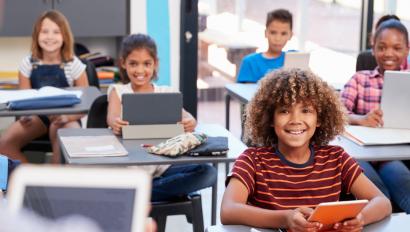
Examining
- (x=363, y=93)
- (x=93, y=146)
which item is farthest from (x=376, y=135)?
(x=93, y=146)

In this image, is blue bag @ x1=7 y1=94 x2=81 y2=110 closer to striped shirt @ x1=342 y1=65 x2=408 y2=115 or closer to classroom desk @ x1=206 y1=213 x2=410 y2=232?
striped shirt @ x1=342 y1=65 x2=408 y2=115

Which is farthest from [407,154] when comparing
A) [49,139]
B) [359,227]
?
[49,139]

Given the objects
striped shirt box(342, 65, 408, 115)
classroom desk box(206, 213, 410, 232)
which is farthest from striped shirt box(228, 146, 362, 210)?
striped shirt box(342, 65, 408, 115)

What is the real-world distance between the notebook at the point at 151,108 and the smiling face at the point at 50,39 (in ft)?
4.58

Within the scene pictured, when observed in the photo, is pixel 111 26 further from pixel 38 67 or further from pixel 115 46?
pixel 38 67

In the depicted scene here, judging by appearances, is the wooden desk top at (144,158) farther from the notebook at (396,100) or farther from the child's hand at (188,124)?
the notebook at (396,100)

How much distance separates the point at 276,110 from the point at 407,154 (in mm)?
815

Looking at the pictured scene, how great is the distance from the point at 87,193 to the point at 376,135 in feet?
8.73

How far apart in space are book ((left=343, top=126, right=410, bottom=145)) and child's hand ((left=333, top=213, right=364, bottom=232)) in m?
Answer: 1.10

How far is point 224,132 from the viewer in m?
3.10

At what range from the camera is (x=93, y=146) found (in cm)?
278

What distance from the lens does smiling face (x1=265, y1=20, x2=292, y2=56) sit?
4414 mm

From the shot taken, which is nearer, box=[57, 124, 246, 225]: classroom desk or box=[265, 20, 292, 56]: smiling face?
box=[57, 124, 246, 225]: classroom desk

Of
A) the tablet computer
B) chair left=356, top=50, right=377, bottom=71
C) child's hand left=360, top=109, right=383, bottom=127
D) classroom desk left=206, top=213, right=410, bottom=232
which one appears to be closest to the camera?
the tablet computer
